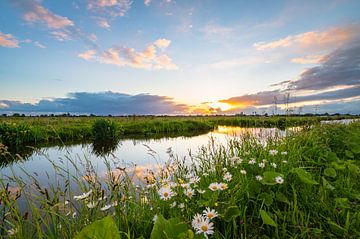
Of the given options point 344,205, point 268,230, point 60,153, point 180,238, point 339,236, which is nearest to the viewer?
point 180,238

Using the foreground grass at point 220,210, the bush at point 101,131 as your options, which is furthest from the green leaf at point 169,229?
the bush at point 101,131

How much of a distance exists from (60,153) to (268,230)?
35.4 feet

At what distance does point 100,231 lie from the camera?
1506mm

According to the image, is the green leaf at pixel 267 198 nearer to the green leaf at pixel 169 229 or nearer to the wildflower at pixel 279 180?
the wildflower at pixel 279 180

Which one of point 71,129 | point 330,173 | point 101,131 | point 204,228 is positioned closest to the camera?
point 204,228

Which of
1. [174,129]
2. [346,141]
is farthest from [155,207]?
[174,129]

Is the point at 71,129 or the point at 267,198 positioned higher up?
the point at 71,129

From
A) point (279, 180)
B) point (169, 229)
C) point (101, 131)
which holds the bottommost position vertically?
point (101, 131)

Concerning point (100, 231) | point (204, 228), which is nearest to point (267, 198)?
point (204, 228)

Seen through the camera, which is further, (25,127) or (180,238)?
(25,127)

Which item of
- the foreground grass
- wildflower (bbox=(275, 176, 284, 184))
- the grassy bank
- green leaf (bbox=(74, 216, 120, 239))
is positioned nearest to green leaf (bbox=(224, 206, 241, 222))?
the foreground grass

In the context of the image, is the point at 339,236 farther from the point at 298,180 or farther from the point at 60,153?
the point at 60,153

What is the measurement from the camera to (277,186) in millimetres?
2920

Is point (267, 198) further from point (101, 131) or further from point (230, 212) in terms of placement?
point (101, 131)
